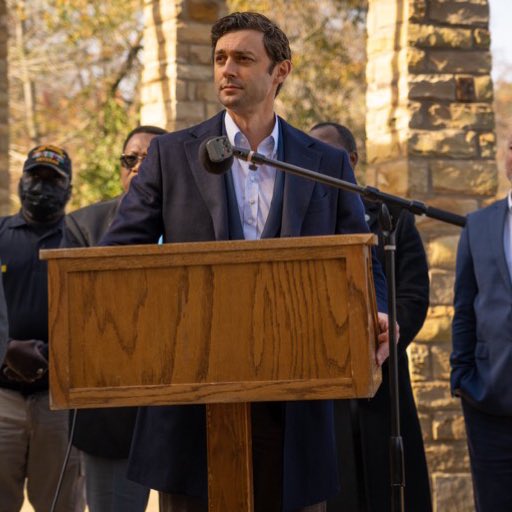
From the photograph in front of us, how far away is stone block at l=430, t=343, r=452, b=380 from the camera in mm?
8086

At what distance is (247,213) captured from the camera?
3760 millimetres

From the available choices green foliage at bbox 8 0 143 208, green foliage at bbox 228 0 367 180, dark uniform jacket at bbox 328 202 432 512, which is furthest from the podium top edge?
green foliage at bbox 228 0 367 180

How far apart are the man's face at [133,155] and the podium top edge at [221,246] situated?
305cm

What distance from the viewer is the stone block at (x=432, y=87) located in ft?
27.1

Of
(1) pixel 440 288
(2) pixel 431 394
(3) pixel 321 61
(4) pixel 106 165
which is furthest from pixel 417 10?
(3) pixel 321 61

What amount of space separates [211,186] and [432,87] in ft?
15.9

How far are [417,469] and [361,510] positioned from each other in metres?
0.35

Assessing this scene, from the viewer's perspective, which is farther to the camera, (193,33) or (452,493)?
(193,33)

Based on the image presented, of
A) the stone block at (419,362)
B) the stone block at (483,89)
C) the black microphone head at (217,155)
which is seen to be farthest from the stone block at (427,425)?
the black microphone head at (217,155)

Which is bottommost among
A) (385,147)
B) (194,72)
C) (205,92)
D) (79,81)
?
(385,147)

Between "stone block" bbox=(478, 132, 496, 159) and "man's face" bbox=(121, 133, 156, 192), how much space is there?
2.87m

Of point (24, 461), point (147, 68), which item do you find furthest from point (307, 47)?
point (24, 461)

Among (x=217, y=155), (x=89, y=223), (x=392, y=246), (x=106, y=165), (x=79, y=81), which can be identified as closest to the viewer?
(x=217, y=155)

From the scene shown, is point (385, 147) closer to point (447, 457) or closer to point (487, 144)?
point (487, 144)
